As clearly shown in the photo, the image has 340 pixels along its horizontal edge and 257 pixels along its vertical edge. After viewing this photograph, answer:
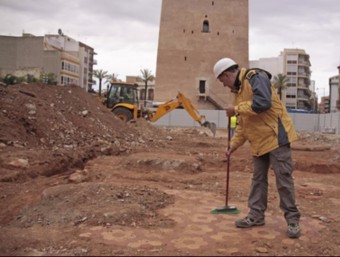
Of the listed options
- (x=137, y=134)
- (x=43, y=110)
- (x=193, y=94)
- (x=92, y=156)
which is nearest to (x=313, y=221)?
(x=92, y=156)

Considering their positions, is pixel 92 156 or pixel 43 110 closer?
pixel 92 156

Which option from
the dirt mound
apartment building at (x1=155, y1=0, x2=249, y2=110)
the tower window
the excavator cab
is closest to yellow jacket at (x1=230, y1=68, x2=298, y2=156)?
the dirt mound

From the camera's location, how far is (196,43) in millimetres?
42781

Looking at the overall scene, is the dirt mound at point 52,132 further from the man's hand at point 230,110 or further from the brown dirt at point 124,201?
the man's hand at point 230,110

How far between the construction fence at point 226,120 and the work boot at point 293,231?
31638mm

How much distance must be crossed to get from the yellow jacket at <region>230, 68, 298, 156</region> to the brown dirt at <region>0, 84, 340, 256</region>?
2.90 feet

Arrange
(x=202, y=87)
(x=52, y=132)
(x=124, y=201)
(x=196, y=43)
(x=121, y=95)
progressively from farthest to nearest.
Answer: (x=202, y=87) < (x=196, y=43) < (x=121, y=95) < (x=52, y=132) < (x=124, y=201)

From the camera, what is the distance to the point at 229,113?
4586 mm

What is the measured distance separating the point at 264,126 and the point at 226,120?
36.4 metres

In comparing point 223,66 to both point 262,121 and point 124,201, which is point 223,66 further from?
point 124,201

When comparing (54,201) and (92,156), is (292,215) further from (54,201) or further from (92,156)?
(92,156)

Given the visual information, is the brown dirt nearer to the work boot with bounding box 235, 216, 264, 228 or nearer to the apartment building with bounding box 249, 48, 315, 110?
the work boot with bounding box 235, 216, 264, 228

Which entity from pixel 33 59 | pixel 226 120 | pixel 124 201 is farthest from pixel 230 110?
pixel 33 59

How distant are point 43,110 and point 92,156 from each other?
2.56m
